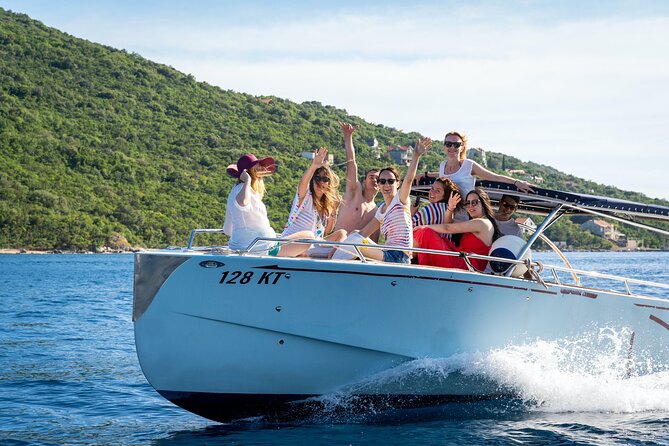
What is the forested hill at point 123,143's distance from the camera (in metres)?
73.3

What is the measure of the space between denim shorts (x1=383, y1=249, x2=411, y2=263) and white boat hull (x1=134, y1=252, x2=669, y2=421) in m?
0.38

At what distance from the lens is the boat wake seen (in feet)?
26.8

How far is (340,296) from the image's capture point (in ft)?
25.7

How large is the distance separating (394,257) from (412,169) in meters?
0.88

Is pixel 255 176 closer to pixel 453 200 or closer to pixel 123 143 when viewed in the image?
pixel 453 200

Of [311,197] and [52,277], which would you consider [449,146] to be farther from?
[52,277]

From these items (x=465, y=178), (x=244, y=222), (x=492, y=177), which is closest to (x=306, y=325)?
(x=244, y=222)

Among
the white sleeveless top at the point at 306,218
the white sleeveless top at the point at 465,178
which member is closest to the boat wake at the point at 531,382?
the white sleeveless top at the point at 306,218

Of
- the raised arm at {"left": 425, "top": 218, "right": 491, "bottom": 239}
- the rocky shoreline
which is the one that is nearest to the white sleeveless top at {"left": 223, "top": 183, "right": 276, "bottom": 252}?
the raised arm at {"left": 425, "top": 218, "right": 491, "bottom": 239}

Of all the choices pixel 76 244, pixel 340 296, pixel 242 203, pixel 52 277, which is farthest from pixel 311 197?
pixel 76 244

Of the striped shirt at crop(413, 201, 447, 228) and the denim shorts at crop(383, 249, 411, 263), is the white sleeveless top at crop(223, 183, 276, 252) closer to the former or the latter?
the denim shorts at crop(383, 249, 411, 263)

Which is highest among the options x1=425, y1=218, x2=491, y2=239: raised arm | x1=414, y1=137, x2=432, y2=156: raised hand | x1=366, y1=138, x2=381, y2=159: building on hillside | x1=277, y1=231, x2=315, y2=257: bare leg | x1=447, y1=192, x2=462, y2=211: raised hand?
x1=366, y1=138, x2=381, y2=159: building on hillside

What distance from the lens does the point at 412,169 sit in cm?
820

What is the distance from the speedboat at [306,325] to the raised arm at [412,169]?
0.76 m
